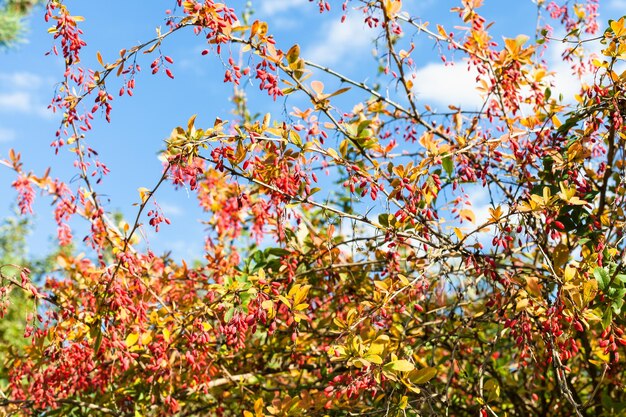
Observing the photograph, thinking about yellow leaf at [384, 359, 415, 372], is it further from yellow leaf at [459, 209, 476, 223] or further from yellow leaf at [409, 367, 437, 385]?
yellow leaf at [459, 209, 476, 223]

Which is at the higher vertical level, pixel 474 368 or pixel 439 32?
pixel 439 32

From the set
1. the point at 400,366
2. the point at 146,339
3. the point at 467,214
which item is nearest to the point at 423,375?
the point at 400,366

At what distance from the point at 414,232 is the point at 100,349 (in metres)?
1.26

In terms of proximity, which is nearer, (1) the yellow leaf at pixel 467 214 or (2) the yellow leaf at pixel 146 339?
(2) the yellow leaf at pixel 146 339

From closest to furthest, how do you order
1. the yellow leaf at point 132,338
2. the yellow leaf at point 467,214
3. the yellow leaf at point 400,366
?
1. the yellow leaf at point 400,366
2. the yellow leaf at point 132,338
3. the yellow leaf at point 467,214

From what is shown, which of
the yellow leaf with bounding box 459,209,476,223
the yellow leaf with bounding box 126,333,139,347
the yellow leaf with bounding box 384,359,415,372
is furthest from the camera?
the yellow leaf with bounding box 459,209,476,223

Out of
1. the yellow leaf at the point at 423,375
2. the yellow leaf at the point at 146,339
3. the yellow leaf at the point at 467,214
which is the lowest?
the yellow leaf at the point at 423,375

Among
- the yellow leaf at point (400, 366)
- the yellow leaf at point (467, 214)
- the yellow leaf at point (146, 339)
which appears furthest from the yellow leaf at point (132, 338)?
the yellow leaf at point (467, 214)

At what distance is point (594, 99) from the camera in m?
2.42

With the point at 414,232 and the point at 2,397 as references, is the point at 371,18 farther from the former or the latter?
the point at 2,397

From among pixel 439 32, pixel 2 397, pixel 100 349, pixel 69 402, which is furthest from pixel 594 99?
pixel 2 397

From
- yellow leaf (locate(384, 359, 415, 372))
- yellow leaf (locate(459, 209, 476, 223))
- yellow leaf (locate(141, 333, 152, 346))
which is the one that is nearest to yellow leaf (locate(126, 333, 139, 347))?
yellow leaf (locate(141, 333, 152, 346))

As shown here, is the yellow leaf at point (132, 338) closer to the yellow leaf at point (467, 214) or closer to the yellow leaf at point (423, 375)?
the yellow leaf at point (423, 375)

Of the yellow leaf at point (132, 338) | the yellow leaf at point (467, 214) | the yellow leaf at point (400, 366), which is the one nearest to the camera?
the yellow leaf at point (400, 366)
